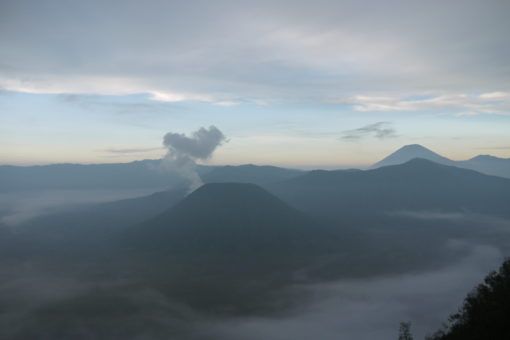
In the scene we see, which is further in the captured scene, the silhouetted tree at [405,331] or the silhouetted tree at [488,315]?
the silhouetted tree at [405,331]

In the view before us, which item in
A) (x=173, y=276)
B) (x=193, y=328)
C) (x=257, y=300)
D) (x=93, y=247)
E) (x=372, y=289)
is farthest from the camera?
(x=93, y=247)

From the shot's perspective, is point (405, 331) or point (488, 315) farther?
point (405, 331)

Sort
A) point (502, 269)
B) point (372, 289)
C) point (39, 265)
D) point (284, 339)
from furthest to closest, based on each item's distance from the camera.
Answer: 1. point (39, 265)
2. point (372, 289)
3. point (284, 339)
4. point (502, 269)

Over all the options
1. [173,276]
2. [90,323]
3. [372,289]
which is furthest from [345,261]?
[90,323]

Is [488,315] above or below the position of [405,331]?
above

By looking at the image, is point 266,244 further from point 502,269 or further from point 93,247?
point 502,269

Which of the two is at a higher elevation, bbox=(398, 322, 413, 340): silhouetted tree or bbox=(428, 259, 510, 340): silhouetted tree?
bbox=(428, 259, 510, 340): silhouetted tree

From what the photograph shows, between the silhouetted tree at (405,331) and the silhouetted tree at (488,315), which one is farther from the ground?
the silhouetted tree at (488,315)

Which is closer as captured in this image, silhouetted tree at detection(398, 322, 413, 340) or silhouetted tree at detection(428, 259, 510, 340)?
silhouetted tree at detection(428, 259, 510, 340)
